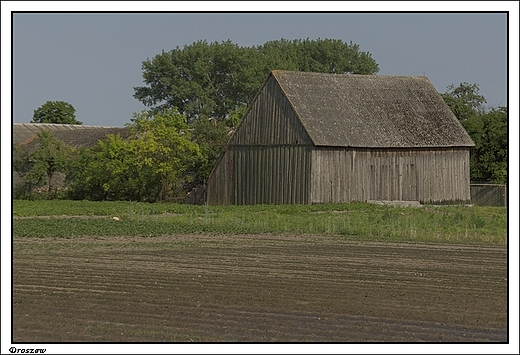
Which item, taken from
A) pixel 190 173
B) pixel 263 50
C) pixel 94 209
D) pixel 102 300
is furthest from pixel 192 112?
pixel 102 300

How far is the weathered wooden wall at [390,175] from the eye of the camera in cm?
4655

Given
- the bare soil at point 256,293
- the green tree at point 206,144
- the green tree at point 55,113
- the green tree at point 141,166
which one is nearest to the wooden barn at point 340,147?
the green tree at point 141,166

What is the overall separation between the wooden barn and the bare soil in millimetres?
20698

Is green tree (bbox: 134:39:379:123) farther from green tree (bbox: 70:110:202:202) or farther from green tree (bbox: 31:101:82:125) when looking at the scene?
green tree (bbox: 70:110:202:202)

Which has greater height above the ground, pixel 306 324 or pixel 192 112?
pixel 192 112

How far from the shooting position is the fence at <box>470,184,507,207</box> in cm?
5331

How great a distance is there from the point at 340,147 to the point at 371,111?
4029 millimetres

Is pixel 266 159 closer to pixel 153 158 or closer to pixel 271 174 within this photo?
pixel 271 174

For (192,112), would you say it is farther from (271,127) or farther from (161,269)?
(161,269)

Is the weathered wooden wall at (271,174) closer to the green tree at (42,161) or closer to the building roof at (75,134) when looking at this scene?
the green tree at (42,161)

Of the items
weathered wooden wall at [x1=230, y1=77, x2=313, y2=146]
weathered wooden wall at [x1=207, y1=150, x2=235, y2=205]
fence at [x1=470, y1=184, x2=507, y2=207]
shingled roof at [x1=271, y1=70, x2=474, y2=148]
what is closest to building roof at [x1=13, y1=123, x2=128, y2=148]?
weathered wooden wall at [x1=207, y1=150, x2=235, y2=205]

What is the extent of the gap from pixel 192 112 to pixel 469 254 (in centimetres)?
6988

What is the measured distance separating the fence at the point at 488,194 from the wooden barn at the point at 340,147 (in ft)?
7.84

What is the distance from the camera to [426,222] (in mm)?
34844
